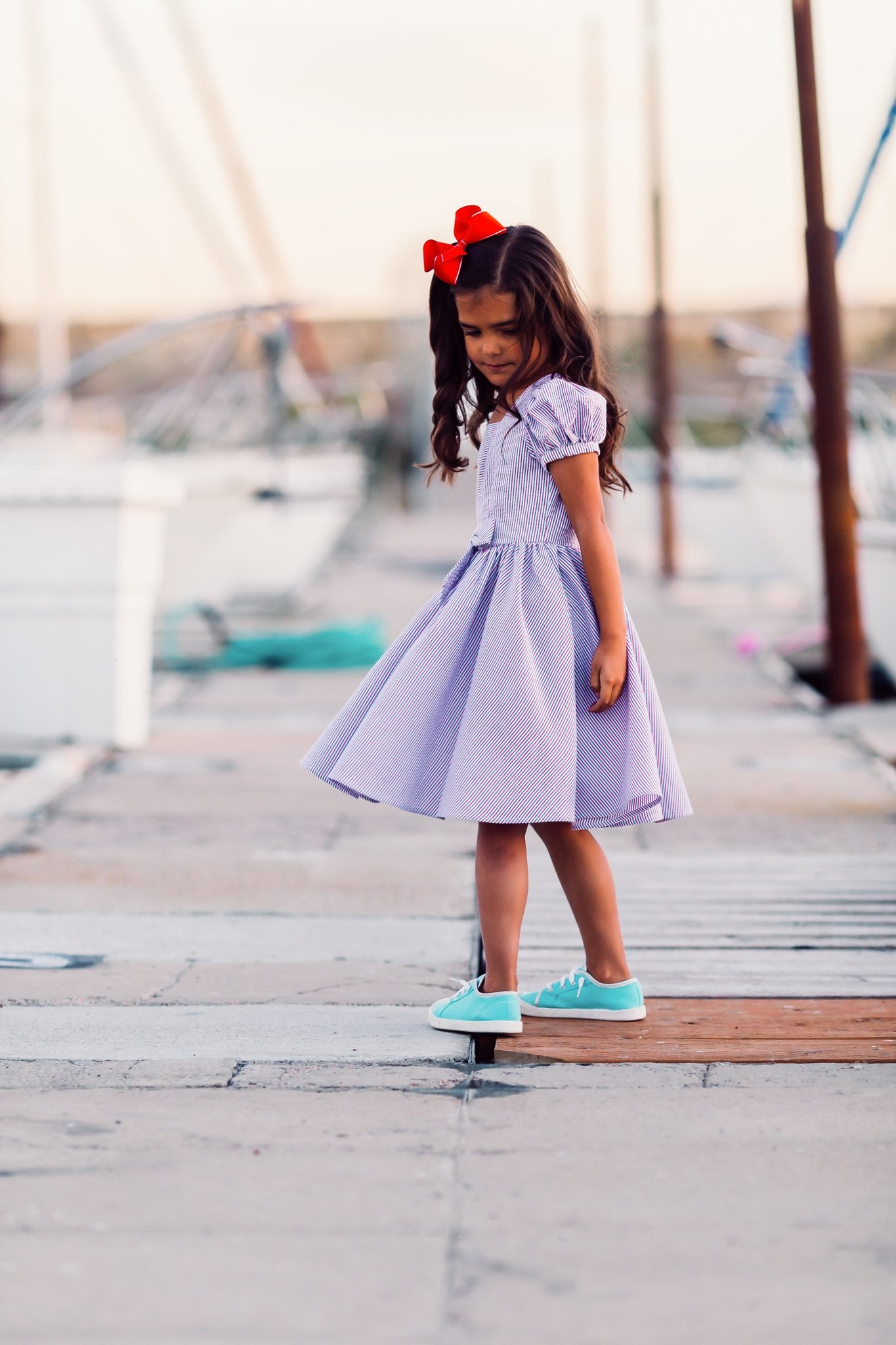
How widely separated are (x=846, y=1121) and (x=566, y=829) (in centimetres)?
71

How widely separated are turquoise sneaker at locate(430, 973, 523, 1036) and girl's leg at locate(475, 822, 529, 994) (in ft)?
0.08

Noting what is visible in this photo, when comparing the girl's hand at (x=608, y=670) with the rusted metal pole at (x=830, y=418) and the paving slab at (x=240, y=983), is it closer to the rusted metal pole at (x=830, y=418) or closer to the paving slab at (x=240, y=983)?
the paving slab at (x=240, y=983)

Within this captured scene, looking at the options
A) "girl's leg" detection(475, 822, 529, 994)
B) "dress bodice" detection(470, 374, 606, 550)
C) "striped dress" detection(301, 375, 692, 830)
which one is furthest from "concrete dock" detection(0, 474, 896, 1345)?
"dress bodice" detection(470, 374, 606, 550)

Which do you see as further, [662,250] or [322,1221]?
[662,250]

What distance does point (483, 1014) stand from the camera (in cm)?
271

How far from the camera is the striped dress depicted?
2.59 metres

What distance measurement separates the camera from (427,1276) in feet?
5.98

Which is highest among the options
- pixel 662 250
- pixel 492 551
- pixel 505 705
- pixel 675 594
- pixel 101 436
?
pixel 662 250

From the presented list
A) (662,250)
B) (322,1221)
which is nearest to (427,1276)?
(322,1221)

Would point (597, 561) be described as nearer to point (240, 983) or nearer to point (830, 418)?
point (240, 983)

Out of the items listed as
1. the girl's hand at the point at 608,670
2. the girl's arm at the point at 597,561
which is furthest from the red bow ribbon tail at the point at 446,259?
the girl's hand at the point at 608,670

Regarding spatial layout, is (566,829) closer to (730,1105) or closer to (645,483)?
(730,1105)

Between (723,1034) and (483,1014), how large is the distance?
1.41ft

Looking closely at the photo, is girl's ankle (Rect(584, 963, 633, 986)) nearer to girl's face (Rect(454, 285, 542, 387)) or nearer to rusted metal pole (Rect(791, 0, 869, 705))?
girl's face (Rect(454, 285, 542, 387))
